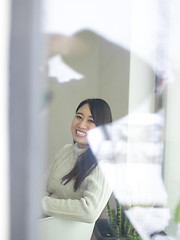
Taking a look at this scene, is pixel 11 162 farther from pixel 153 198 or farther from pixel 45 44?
pixel 153 198

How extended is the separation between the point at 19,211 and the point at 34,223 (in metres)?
0.03

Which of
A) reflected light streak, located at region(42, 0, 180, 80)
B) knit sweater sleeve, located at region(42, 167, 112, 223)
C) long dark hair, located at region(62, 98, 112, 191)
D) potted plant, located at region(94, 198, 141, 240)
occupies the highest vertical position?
reflected light streak, located at region(42, 0, 180, 80)

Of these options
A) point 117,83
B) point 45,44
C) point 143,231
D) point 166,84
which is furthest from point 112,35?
point 45,44

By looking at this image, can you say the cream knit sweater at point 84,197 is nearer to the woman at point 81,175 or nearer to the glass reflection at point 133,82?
the woman at point 81,175

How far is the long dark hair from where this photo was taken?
1.03 metres

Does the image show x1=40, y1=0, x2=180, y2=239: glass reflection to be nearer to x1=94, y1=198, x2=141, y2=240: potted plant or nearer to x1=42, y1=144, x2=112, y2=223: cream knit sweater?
x1=94, y1=198, x2=141, y2=240: potted plant

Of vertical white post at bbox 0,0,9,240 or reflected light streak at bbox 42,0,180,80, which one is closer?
vertical white post at bbox 0,0,9,240

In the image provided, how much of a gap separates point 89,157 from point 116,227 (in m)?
0.46

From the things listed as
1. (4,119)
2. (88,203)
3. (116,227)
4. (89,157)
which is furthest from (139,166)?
(4,119)

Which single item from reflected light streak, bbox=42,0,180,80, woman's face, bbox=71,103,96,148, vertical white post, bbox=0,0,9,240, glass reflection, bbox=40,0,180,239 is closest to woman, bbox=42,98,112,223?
woman's face, bbox=71,103,96,148

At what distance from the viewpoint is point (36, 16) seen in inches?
13.5

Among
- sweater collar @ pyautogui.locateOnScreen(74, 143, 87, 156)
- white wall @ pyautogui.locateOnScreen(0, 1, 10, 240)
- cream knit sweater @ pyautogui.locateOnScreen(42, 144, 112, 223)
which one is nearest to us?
white wall @ pyautogui.locateOnScreen(0, 1, 10, 240)

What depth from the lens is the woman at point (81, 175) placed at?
3.21 ft

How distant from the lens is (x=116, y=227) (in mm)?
1389
